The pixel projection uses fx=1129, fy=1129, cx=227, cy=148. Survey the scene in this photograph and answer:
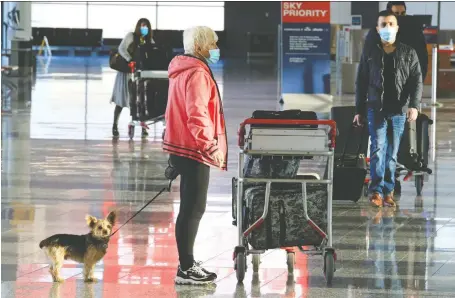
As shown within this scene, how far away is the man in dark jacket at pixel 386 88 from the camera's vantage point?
357 inches

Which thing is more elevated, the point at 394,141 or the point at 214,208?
the point at 394,141

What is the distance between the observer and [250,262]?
7.08m

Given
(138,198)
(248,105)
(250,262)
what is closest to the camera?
(250,262)

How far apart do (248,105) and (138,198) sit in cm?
1121

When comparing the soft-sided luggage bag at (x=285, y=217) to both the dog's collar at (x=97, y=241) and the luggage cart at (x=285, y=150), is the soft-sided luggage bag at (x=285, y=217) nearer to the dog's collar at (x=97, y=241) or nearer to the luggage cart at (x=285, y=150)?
the luggage cart at (x=285, y=150)

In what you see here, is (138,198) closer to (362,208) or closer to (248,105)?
(362,208)

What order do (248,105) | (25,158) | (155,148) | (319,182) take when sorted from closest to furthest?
(319,182) → (25,158) → (155,148) → (248,105)

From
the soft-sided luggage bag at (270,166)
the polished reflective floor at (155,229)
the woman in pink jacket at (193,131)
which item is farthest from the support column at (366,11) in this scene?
the woman in pink jacket at (193,131)

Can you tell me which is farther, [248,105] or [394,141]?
[248,105]

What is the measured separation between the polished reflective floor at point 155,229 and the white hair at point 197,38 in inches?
52.8

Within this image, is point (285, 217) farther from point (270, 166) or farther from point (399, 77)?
point (399, 77)

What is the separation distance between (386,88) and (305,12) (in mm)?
12532

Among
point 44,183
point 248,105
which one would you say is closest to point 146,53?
point 44,183

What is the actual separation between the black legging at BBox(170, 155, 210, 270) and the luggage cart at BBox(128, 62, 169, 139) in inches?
293
